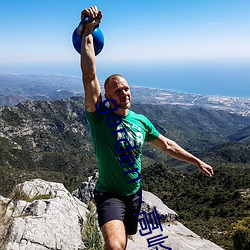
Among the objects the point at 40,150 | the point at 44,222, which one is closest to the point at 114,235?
the point at 44,222

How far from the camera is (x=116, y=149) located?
3.77m

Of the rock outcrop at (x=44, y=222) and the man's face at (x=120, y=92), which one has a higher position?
the man's face at (x=120, y=92)

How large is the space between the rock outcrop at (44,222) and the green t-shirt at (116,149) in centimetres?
146

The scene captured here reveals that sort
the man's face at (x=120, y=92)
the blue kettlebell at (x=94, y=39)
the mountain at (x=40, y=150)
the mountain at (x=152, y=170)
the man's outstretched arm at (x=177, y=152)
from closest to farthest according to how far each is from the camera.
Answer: the man's face at (x=120, y=92) → the blue kettlebell at (x=94, y=39) → the man's outstretched arm at (x=177, y=152) → the mountain at (x=152, y=170) → the mountain at (x=40, y=150)

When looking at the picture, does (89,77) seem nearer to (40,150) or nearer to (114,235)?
(114,235)

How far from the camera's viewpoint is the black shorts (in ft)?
12.3

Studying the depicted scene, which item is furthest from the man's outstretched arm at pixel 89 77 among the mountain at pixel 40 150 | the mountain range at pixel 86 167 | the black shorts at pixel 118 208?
the mountain at pixel 40 150

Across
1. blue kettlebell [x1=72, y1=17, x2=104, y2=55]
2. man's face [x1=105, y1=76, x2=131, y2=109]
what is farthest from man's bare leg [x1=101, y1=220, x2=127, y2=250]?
blue kettlebell [x1=72, y1=17, x2=104, y2=55]

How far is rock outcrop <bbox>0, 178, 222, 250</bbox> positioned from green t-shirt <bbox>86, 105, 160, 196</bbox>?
4.77 ft

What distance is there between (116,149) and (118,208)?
0.77 m

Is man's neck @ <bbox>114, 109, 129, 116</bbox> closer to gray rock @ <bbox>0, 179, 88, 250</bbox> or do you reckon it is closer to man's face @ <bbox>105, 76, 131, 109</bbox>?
man's face @ <bbox>105, 76, 131, 109</bbox>

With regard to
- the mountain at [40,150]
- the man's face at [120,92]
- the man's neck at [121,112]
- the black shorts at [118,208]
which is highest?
the man's face at [120,92]

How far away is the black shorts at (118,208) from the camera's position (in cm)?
374

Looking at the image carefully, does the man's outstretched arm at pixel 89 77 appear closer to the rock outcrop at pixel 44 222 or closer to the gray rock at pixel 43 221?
the rock outcrop at pixel 44 222
